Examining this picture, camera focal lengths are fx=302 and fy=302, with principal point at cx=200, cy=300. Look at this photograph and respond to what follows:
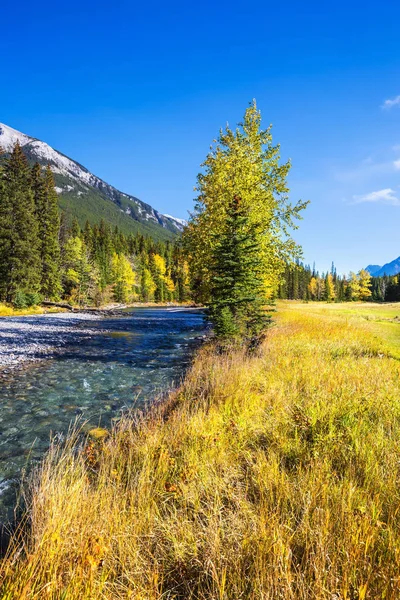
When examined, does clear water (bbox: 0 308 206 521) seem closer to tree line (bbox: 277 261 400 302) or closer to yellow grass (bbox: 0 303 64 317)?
yellow grass (bbox: 0 303 64 317)

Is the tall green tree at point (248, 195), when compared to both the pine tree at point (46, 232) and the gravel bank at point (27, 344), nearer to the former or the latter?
the gravel bank at point (27, 344)

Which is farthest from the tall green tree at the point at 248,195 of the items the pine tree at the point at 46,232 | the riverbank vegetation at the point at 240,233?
the pine tree at the point at 46,232

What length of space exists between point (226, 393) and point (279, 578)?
4.59 metres

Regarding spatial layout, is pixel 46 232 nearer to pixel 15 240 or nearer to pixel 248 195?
pixel 15 240

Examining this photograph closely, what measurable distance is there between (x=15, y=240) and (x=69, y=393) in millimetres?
36799

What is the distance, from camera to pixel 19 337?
1962cm

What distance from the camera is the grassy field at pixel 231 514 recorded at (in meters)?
2.25

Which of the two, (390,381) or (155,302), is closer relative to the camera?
(390,381)

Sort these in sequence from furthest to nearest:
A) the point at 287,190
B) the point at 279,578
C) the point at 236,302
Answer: the point at 287,190 < the point at 236,302 < the point at 279,578

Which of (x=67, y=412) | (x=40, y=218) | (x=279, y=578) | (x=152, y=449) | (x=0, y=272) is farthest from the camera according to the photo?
(x=40, y=218)

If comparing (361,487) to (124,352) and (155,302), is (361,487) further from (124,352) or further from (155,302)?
(155,302)

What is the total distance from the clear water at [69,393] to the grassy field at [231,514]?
159 centimetres

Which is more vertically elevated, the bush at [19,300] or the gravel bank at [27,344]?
the bush at [19,300]

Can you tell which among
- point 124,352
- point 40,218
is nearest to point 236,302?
point 124,352
